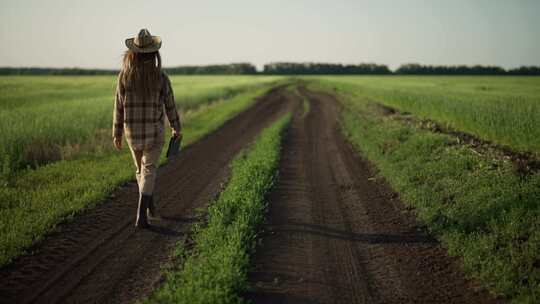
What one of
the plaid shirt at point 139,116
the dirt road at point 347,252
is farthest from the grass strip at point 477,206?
the plaid shirt at point 139,116

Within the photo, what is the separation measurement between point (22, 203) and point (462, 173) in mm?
7731

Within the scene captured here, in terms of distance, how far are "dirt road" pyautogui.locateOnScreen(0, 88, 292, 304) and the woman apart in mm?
542

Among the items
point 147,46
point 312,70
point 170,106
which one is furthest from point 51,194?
point 312,70

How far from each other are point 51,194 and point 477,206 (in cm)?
702

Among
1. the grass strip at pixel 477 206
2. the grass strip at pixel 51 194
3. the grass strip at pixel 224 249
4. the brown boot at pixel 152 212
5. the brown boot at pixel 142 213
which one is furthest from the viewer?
the brown boot at pixel 152 212

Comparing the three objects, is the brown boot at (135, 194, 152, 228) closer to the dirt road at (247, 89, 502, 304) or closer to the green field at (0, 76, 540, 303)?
the green field at (0, 76, 540, 303)

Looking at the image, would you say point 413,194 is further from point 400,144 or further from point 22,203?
point 22,203

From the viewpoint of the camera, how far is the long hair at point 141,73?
545 cm

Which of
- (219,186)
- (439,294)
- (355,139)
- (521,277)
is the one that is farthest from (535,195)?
(355,139)

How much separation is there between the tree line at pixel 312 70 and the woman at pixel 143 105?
83.8 metres

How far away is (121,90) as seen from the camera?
5.65 meters

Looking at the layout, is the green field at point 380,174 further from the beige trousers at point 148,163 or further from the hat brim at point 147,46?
the hat brim at point 147,46

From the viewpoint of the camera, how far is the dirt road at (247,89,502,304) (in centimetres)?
410

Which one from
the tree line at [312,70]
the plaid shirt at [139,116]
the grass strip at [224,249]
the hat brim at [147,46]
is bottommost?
the grass strip at [224,249]
